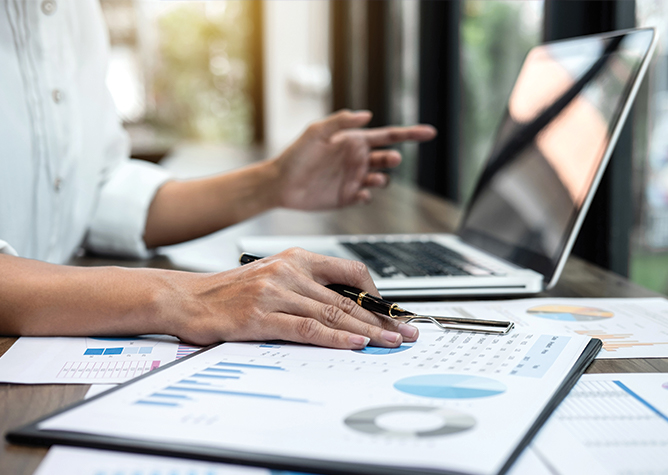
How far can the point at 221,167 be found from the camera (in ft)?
7.61

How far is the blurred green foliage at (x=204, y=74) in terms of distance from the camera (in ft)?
17.7

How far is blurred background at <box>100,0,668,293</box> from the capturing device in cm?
105

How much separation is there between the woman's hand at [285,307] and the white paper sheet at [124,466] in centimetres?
19

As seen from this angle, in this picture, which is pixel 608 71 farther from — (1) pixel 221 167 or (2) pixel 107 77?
(1) pixel 221 167

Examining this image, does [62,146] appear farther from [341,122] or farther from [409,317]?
[409,317]

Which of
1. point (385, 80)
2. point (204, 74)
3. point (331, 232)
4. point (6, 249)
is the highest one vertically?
point (204, 74)

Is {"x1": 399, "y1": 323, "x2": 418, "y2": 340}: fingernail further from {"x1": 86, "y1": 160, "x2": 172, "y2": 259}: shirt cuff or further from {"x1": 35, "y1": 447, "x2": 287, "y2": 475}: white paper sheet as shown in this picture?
{"x1": 86, "y1": 160, "x2": 172, "y2": 259}: shirt cuff

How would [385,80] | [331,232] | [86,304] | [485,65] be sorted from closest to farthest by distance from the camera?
[86,304] → [331,232] → [485,65] → [385,80]

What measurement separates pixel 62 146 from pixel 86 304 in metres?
0.39

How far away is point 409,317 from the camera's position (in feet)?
1.81

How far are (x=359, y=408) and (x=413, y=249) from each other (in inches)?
20.1

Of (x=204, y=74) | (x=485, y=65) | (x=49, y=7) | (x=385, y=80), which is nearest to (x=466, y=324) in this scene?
(x=49, y=7)

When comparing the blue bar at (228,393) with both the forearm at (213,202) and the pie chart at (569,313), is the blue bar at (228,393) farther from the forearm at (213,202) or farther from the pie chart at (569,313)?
the forearm at (213,202)

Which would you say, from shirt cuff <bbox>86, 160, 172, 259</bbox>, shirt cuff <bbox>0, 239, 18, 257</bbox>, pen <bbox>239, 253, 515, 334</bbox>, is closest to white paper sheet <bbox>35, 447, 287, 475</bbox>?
pen <bbox>239, 253, 515, 334</bbox>
